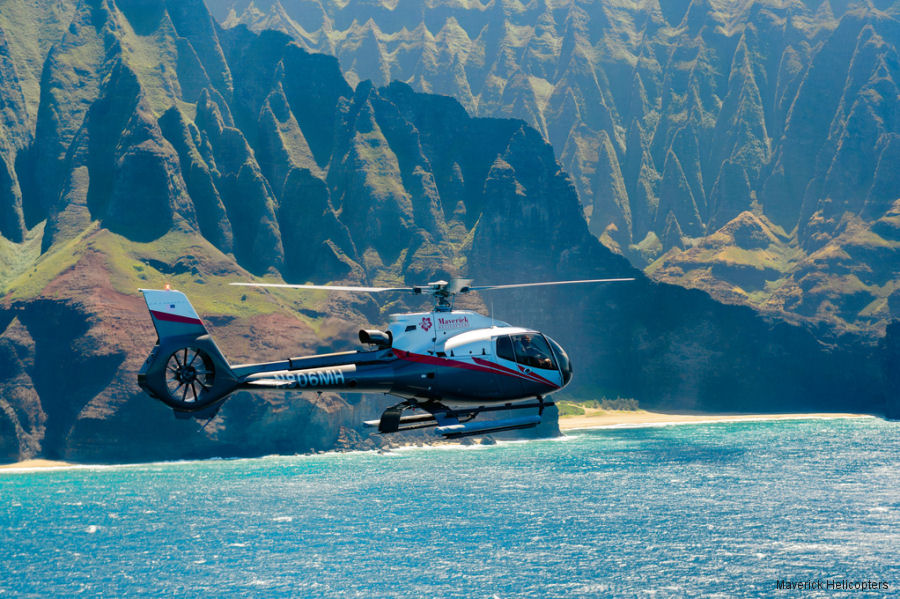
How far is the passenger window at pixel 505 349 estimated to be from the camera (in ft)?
127

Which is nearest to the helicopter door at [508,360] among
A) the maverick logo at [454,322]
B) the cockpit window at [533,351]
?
the cockpit window at [533,351]

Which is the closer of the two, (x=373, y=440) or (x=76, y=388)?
(x=76, y=388)

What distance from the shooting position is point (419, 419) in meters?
37.3

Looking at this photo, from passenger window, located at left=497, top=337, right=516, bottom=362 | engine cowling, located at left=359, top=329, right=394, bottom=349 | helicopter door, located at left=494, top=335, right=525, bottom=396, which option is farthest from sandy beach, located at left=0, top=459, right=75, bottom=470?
passenger window, located at left=497, top=337, right=516, bottom=362

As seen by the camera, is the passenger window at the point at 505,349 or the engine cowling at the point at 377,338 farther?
the passenger window at the point at 505,349

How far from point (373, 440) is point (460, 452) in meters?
15.7

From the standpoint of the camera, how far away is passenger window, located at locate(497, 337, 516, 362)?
38719 mm

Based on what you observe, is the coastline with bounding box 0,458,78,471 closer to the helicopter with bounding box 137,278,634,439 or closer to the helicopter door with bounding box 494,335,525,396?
the helicopter with bounding box 137,278,634,439

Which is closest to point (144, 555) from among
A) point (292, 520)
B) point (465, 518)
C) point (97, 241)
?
point (292, 520)

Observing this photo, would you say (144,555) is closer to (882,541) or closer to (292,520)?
(292,520)

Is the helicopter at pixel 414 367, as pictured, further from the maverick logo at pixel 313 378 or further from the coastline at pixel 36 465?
the coastline at pixel 36 465

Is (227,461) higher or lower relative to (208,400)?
lower

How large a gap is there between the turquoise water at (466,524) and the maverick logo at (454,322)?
41.2 metres

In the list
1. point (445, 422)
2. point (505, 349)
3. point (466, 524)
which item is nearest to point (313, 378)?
point (445, 422)
